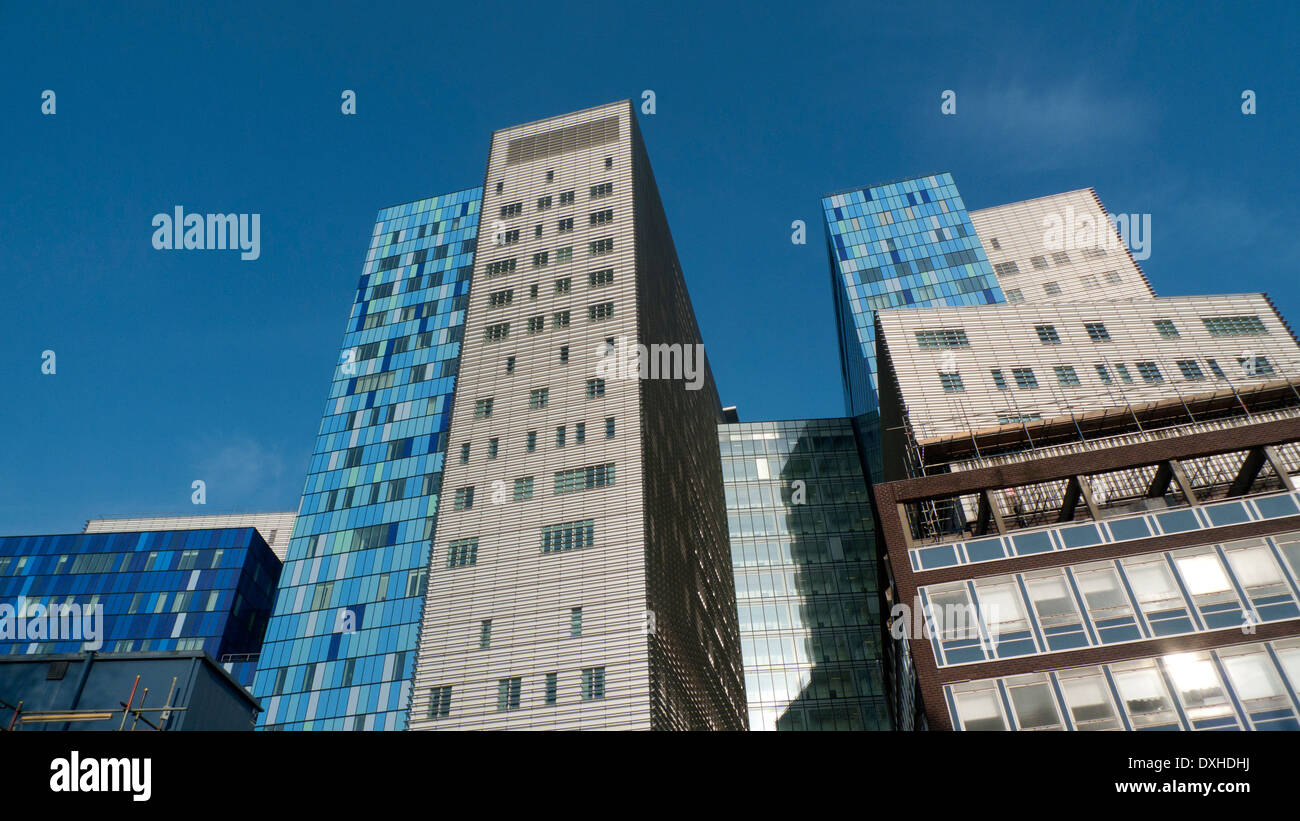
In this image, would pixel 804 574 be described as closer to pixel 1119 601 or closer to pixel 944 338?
pixel 944 338

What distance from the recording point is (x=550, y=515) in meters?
56.0

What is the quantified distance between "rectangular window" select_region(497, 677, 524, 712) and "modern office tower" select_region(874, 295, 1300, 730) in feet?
74.0

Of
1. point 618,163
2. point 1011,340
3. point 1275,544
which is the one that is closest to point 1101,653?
point 1275,544

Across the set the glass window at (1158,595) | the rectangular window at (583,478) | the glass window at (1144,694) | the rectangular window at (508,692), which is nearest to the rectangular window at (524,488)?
the rectangular window at (583,478)

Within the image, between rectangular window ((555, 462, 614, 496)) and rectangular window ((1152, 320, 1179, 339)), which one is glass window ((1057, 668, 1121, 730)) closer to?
rectangular window ((555, 462, 614, 496))

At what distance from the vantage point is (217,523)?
14238cm

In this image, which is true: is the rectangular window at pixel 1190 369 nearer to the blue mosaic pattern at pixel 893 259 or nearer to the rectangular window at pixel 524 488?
the rectangular window at pixel 524 488

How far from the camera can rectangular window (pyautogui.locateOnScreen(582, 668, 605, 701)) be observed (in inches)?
1841

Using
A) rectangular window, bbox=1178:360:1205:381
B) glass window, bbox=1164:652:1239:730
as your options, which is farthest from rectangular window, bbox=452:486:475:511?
rectangular window, bbox=1178:360:1205:381

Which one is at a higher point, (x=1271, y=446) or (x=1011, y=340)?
(x=1011, y=340)

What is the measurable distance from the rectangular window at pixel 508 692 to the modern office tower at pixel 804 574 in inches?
1902
